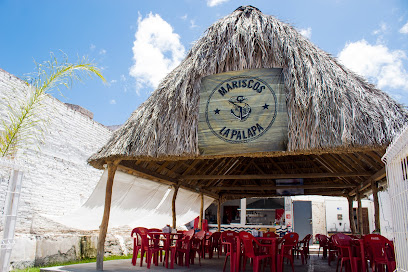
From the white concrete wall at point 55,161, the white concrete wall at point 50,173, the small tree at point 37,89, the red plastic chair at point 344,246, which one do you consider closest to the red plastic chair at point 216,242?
the white concrete wall at point 50,173

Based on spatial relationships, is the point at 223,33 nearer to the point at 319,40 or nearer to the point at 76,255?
the point at 319,40

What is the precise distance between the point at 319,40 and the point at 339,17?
230 cm

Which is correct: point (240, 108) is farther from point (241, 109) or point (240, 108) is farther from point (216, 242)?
point (216, 242)

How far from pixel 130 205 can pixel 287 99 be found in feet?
15.6

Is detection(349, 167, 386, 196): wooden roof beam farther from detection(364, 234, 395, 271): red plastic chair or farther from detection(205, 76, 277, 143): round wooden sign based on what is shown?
Result: detection(205, 76, 277, 143): round wooden sign

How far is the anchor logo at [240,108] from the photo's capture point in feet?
18.8

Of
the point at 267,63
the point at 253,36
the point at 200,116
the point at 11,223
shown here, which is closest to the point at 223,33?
the point at 253,36

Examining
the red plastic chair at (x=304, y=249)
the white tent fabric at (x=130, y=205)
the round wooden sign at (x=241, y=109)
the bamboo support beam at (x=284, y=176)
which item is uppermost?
the round wooden sign at (x=241, y=109)

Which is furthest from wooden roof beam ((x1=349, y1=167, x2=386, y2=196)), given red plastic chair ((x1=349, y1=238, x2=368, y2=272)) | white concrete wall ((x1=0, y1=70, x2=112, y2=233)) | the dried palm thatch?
white concrete wall ((x1=0, y1=70, x2=112, y2=233))

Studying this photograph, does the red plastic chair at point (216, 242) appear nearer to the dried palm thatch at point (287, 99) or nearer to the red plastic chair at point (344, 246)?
the red plastic chair at point (344, 246)

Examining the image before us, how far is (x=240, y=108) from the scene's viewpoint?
5770 mm

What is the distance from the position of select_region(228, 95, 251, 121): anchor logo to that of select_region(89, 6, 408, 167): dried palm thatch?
0.61 meters

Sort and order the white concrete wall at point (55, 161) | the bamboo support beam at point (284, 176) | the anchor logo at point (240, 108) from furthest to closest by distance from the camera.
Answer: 1. the bamboo support beam at point (284, 176)
2. the white concrete wall at point (55, 161)
3. the anchor logo at point (240, 108)

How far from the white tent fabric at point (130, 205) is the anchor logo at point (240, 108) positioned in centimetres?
286
